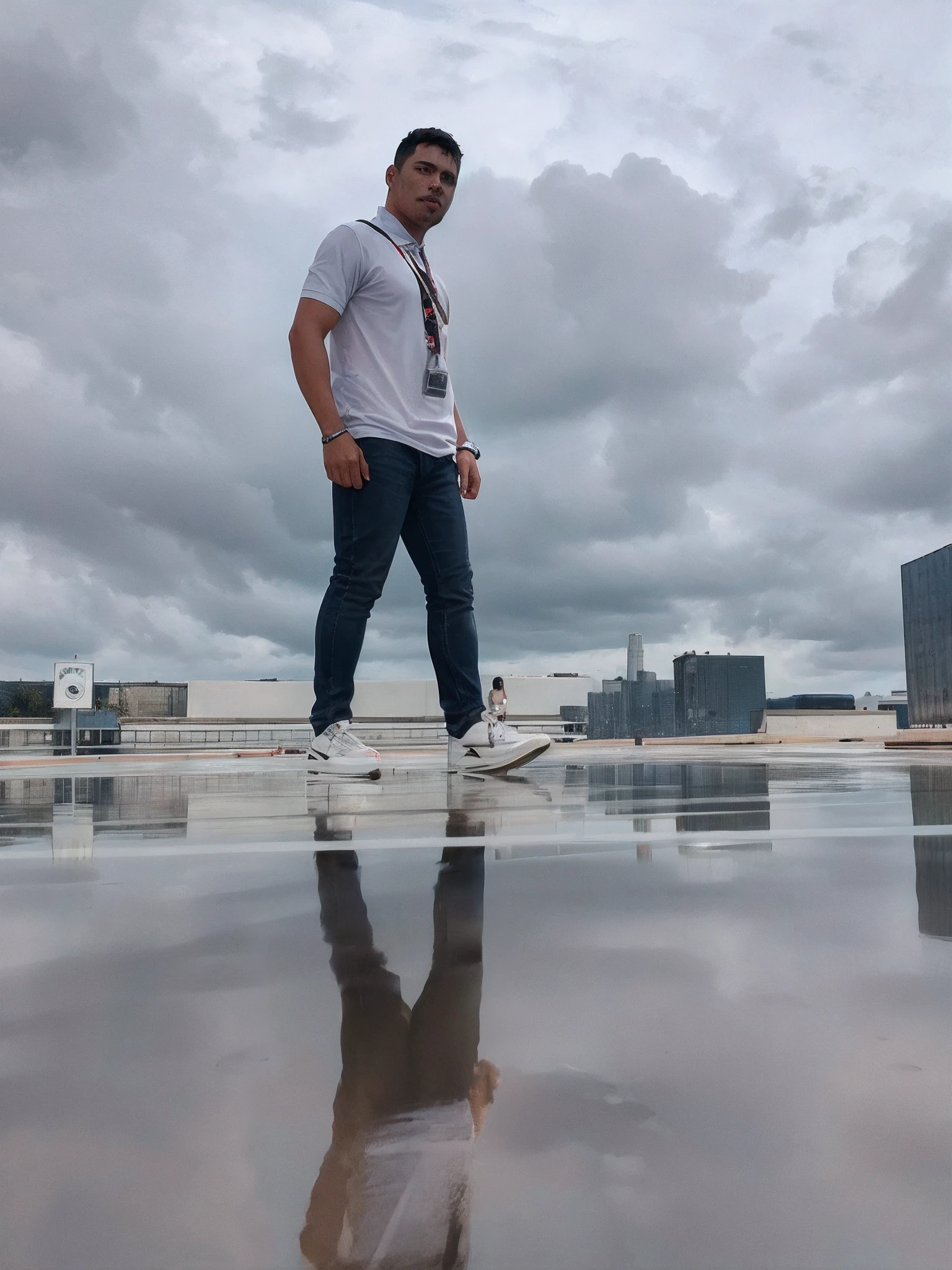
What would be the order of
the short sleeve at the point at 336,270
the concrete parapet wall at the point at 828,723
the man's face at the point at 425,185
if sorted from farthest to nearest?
the concrete parapet wall at the point at 828,723 < the man's face at the point at 425,185 < the short sleeve at the point at 336,270

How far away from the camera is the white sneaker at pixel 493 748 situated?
2.44m

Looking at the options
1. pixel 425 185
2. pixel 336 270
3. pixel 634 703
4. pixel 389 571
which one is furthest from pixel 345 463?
pixel 634 703

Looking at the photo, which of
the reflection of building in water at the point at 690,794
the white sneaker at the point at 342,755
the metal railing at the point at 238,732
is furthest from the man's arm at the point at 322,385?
the metal railing at the point at 238,732

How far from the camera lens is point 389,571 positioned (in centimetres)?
242

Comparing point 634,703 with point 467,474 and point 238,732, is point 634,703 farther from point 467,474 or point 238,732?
point 467,474

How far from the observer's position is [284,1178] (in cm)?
34

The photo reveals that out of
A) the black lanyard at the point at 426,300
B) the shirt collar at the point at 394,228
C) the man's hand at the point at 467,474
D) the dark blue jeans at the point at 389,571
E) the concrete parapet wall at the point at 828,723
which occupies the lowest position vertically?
the concrete parapet wall at the point at 828,723

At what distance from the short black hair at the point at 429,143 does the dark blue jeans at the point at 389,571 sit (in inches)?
33.9

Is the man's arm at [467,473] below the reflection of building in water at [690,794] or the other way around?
the other way around

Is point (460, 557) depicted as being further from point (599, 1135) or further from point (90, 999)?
point (599, 1135)

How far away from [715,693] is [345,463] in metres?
30.5

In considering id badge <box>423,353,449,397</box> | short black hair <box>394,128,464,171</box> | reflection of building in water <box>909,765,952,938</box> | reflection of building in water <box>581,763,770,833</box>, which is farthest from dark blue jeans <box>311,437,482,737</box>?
reflection of building in water <box>909,765,952,938</box>

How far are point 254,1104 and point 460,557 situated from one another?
7.42 ft

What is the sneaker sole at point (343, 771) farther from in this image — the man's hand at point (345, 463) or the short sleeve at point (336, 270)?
the short sleeve at point (336, 270)
